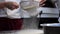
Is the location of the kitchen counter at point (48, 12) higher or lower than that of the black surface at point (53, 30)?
higher

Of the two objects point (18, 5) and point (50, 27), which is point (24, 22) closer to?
point (18, 5)

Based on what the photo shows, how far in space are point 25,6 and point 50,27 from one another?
254 mm

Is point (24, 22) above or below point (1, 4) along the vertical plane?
below

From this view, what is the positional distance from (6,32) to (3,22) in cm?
7

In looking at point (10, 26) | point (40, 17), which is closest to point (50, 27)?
point (40, 17)

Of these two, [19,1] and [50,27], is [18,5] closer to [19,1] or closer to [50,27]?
[19,1]

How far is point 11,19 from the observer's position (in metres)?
0.79

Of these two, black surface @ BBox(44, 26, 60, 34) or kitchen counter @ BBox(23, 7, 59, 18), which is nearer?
black surface @ BBox(44, 26, 60, 34)

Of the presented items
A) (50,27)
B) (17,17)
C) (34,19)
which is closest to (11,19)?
(17,17)

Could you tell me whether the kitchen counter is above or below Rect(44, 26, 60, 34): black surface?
above

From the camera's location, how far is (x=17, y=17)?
2.61 ft

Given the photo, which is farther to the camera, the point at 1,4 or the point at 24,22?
the point at 24,22

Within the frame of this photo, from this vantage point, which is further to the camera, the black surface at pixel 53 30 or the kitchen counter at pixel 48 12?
the kitchen counter at pixel 48 12

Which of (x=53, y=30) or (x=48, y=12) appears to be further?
(x=48, y=12)
